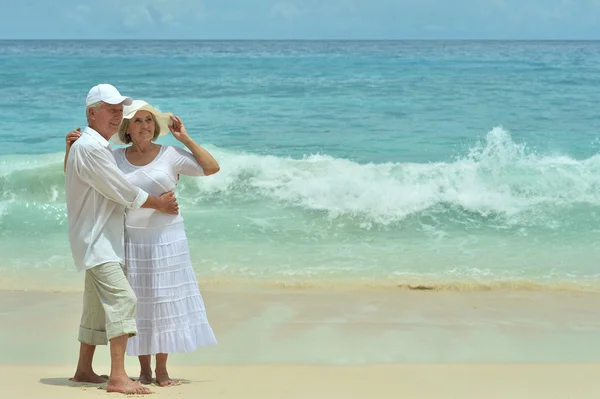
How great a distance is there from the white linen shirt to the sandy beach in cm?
67

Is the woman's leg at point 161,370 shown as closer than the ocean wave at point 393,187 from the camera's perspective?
Yes

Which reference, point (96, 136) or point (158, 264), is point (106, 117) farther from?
point (158, 264)

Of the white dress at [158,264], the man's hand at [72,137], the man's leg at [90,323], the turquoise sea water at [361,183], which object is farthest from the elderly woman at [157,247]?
the turquoise sea water at [361,183]

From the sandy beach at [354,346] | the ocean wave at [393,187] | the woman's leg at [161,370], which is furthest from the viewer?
the ocean wave at [393,187]

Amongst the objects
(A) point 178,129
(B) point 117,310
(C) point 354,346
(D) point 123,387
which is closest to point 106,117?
(A) point 178,129

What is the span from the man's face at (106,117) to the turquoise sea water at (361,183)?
4.01 metres

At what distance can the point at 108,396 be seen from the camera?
4.00 meters

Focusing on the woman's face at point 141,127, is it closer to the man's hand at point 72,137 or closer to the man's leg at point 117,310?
the man's hand at point 72,137

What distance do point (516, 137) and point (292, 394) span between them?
14721 millimetres

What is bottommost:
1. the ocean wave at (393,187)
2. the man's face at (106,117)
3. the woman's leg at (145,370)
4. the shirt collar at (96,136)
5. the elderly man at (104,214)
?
the woman's leg at (145,370)

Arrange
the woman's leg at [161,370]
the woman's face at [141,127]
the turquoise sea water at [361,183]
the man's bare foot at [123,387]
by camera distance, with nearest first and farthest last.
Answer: the man's bare foot at [123,387] → the woman's face at [141,127] → the woman's leg at [161,370] → the turquoise sea water at [361,183]

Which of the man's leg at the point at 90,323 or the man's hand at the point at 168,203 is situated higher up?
the man's hand at the point at 168,203

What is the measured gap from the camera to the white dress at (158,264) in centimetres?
431

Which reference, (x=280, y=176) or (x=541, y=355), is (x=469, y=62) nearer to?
(x=280, y=176)
